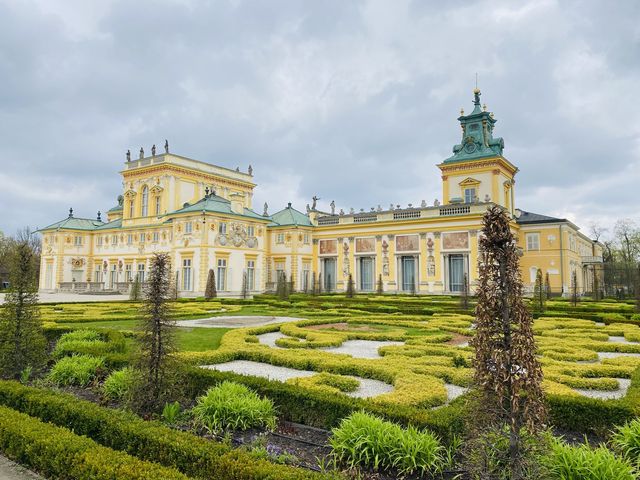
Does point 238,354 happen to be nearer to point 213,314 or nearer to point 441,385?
point 441,385

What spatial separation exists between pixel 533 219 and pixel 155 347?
137ft

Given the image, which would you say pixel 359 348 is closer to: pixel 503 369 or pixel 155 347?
pixel 155 347

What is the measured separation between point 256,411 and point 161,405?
4.83 ft

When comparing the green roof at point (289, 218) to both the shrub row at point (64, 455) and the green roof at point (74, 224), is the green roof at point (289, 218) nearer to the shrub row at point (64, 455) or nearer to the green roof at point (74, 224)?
the green roof at point (74, 224)

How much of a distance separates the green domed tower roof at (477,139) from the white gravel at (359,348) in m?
32.3

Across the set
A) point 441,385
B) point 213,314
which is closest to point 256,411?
point 441,385

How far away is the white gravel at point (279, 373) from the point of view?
A: 782cm

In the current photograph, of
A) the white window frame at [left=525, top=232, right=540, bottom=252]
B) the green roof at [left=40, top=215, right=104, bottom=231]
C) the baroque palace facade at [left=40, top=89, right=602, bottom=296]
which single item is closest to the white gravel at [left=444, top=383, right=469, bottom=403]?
the baroque palace facade at [left=40, top=89, right=602, bottom=296]

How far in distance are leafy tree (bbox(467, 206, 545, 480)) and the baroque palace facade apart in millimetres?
31169

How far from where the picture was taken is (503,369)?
4027mm

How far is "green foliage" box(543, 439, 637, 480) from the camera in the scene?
3.89 meters

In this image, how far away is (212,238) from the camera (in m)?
36.6

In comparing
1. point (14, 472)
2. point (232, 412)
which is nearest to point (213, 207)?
point (232, 412)

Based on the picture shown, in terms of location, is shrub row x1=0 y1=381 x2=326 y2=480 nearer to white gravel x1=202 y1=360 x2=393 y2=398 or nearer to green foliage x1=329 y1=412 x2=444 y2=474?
green foliage x1=329 y1=412 x2=444 y2=474
